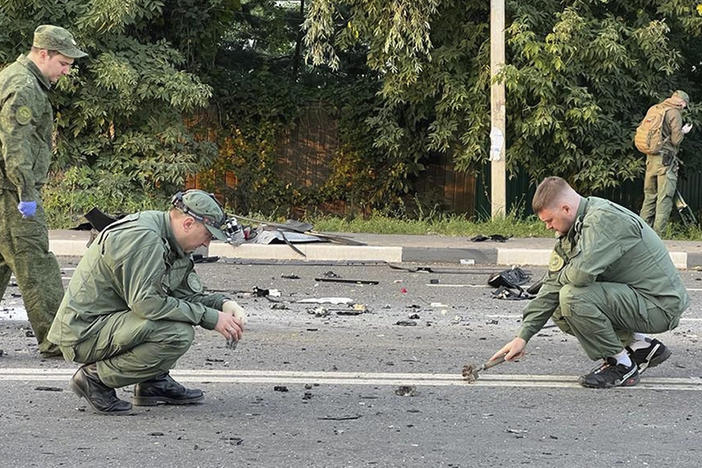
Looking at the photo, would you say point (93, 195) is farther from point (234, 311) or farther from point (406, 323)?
point (234, 311)

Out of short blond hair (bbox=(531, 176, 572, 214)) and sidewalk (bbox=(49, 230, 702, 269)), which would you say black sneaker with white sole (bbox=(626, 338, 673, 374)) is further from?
sidewalk (bbox=(49, 230, 702, 269))

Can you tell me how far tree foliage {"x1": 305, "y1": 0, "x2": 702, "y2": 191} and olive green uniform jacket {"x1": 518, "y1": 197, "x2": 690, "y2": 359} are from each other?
9.64 metres

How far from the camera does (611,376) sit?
5988 mm

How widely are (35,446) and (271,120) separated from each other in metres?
A: 15.8

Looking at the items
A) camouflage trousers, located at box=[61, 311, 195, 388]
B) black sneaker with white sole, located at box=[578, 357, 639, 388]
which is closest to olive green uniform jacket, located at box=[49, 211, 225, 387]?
camouflage trousers, located at box=[61, 311, 195, 388]

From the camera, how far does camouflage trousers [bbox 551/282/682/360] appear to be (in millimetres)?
5715

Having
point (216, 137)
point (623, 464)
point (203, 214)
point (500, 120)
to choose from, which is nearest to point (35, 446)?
point (203, 214)

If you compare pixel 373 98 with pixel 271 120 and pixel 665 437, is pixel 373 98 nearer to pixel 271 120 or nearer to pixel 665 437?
pixel 271 120

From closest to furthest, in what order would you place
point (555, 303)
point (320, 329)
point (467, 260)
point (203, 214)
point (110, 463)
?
point (110, 463), point (203, 214), point (555, 303), point (320, 329), point (467, 260)

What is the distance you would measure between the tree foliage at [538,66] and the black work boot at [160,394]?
1058 cm

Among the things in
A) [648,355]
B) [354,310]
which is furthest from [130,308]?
[354,310]

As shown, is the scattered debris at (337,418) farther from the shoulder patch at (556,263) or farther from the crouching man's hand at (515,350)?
the shoulder patch at (556,263)

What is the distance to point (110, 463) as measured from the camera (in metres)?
4.52

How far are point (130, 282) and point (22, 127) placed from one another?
1.75 m
